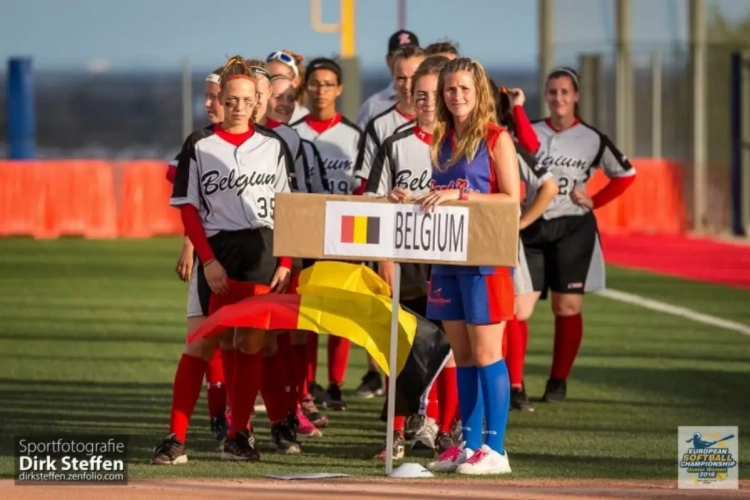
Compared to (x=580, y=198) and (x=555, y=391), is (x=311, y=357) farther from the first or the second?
(x=580, y=198)

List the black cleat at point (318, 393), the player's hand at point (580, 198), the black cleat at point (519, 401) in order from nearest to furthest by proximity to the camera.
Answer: the black cleat at point (519, 401) < the black cleat at point (318, 393) < the player's hand at point (580, 198)

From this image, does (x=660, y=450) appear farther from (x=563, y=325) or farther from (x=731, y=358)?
(x=731, y=358)

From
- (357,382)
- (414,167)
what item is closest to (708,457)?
(414,167)

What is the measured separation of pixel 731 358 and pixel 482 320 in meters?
5.04

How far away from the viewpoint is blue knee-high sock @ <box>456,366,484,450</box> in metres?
7.71

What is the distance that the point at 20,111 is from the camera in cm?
2650

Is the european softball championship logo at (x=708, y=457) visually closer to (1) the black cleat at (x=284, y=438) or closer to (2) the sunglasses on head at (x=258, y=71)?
(1) the black cleat at (x=284, y=438)

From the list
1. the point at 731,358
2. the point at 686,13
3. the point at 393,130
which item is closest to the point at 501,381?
the point at 393,130

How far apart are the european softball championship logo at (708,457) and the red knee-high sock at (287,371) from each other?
2058 mm

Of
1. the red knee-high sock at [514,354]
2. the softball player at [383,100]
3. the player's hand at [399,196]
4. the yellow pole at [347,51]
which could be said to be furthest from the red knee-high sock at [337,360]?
the yellow pole at [347,51]

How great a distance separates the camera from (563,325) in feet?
34.9

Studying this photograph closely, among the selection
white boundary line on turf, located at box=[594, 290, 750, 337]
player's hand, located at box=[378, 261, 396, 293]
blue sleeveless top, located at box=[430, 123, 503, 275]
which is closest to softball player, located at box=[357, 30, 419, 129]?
player's hand, located at box=[378, 261, 396, 293]

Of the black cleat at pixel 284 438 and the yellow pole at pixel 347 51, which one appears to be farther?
the yellow pole at pixel 347 51

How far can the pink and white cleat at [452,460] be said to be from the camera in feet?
25.0
